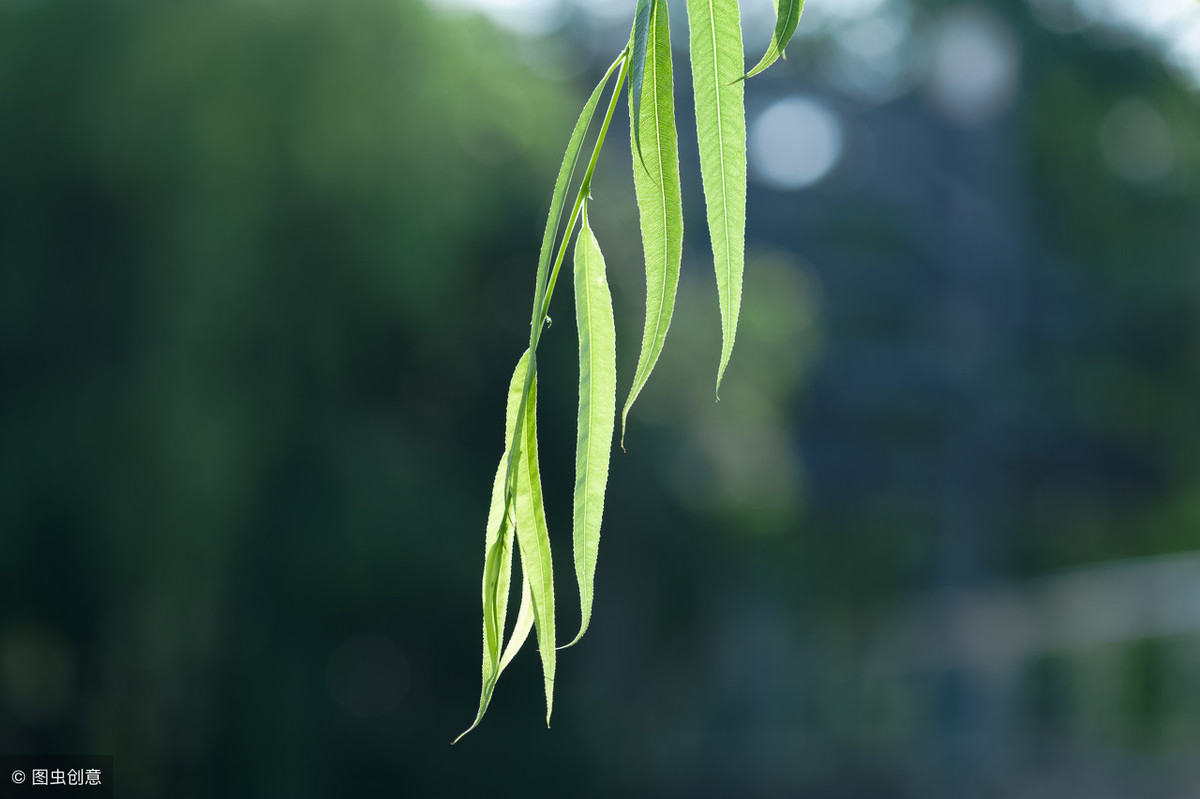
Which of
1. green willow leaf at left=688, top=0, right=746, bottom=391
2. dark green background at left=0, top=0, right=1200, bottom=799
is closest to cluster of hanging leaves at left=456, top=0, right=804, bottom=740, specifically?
green willow leaf at left=688, top=0, right=746, bottom=391

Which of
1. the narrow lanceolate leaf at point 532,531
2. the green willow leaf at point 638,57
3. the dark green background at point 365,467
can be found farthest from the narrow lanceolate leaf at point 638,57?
the dark green background at point 365,467

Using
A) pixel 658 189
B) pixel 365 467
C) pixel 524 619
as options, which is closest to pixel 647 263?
pixel 658 189

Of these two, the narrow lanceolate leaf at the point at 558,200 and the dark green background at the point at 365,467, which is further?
the dark green background at the point at 365,467

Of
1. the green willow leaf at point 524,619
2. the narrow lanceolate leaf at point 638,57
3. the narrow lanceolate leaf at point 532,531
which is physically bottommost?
the green willow leaf at point 524,619

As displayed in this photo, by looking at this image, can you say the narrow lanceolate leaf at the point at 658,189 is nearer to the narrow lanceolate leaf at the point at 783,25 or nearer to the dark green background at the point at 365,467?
the narrow lanceolate leaf at the point at 783,25

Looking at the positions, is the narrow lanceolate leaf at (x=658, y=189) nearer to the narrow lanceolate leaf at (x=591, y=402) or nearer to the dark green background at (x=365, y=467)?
the narrow lanceolate leaf at (x=591, y=402)

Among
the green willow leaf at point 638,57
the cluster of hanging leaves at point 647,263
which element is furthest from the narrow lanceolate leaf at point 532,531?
the green willow leaf at point 638,57

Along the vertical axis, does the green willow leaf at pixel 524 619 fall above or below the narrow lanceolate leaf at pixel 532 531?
below

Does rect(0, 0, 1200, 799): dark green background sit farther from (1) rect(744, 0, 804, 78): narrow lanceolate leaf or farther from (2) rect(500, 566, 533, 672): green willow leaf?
(1) rect(744, 0, 804, 78): narrow lanceolate leaf
